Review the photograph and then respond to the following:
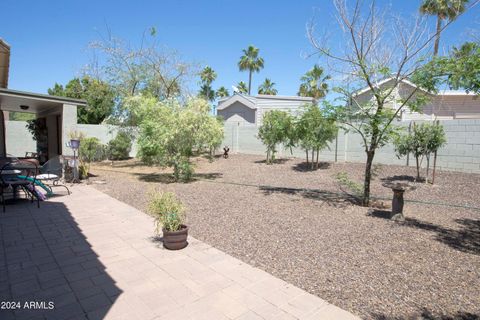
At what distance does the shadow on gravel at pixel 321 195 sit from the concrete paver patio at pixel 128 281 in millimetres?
4003

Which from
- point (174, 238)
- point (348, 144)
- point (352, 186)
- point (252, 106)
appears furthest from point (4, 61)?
point (252, 106)

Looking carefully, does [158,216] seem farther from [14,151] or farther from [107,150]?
[14,151]

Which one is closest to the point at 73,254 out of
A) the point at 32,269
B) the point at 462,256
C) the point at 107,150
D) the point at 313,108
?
the point at 32,269

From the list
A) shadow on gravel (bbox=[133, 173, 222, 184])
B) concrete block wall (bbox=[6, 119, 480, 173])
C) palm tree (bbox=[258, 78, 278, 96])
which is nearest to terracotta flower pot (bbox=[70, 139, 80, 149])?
shadow on gravel (bbox=[133, 173, 222, 184])

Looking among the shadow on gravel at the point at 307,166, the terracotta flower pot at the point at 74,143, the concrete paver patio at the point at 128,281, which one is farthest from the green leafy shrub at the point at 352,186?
the terracotta flower pot at the point at 74,143

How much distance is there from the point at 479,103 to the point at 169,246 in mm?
19733

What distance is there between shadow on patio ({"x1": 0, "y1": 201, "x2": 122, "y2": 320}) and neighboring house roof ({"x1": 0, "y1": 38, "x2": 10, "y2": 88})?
11.7 ft

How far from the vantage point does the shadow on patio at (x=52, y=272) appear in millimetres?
2830

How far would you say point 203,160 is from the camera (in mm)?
17266

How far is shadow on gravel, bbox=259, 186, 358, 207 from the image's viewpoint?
23.7 feet

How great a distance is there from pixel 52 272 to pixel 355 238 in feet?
14.4

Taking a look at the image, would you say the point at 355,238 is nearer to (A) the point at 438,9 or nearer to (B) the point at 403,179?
(B) the point at 403,179

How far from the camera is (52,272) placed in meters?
3.57

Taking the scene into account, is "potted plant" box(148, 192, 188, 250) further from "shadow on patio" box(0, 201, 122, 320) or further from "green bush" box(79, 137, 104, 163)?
"green bush" box(79, 137, 104, 163)
